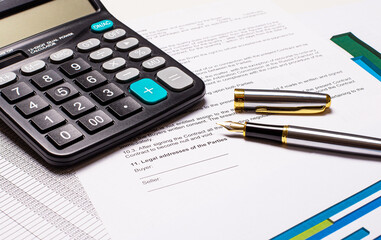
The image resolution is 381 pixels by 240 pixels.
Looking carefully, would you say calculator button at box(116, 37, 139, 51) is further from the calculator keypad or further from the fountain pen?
the fountain pen

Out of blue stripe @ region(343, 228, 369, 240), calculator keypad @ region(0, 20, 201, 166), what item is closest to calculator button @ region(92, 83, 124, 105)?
calculator keypad @ region(0, 20, 201, 166)

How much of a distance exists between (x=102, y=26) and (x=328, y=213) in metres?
0.30

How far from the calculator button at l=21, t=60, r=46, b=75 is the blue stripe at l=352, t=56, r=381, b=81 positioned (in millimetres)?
328

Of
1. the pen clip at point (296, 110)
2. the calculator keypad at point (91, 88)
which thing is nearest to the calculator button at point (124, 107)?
the calculator keypad at point (91, 88)

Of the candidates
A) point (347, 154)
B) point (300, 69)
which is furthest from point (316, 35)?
point (347, 154)

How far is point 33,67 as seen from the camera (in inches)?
15.6

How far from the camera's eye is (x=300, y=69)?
1.47 feet

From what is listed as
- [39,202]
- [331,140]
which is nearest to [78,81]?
[39,202]

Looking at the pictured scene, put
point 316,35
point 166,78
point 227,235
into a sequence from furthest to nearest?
point 316,35 → point 166,78 → point 227,235

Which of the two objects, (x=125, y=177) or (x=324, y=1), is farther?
(x=324, y=1)

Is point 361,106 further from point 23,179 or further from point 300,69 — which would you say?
point 23,179

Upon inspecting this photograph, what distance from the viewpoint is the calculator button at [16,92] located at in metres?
0.36

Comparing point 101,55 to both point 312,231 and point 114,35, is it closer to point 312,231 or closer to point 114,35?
point 114,35

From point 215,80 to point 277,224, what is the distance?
181 millimetres
